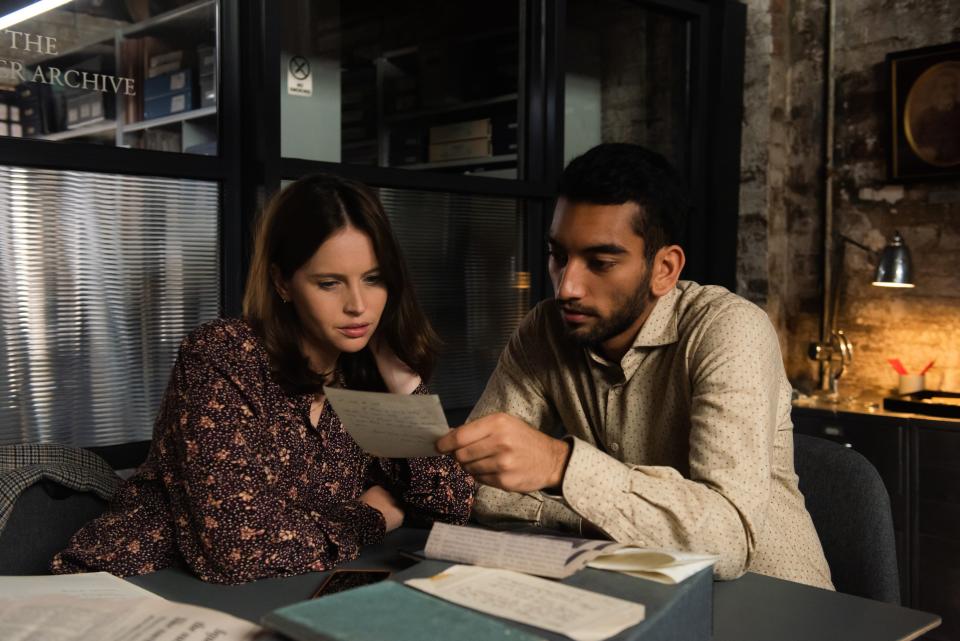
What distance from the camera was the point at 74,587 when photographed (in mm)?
1202

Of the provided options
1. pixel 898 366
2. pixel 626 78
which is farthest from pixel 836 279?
pixel 626 78

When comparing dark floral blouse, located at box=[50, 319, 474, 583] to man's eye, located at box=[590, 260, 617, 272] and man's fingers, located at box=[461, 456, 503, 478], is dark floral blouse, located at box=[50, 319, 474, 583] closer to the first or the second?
man's fingers, located at box=[461, 456, 503, 478]

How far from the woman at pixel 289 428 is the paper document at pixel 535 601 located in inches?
16.8

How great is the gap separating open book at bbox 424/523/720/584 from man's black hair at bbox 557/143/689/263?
77 cm

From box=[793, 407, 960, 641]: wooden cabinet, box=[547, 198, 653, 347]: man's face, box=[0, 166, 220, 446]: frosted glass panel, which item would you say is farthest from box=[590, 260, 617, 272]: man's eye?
box=[793, 407, 960, 641]: wooden cabinet

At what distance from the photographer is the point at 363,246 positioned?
5.46 ft

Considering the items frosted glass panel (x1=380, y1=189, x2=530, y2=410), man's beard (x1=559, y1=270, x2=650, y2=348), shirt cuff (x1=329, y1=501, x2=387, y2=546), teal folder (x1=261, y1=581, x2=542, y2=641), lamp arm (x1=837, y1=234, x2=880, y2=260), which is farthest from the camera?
lamp arm (x1=837, y1=234, x2=880, y2=260)

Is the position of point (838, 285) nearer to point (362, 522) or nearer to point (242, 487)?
point (362, 522)

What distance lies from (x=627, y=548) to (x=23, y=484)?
1072 mm

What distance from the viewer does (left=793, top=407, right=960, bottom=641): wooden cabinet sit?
3197 mm

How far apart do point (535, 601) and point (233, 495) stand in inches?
24.6

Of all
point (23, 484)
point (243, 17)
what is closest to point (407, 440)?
point (23, 484)

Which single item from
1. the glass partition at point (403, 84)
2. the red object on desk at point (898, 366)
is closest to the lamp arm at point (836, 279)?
the red object on desk at point (898, 366)

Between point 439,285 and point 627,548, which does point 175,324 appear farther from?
point 627,548
